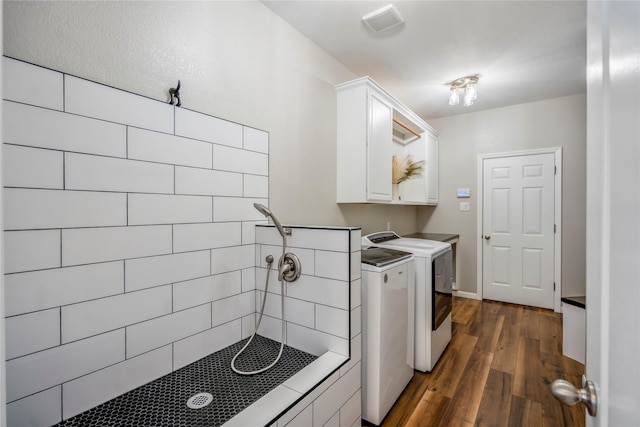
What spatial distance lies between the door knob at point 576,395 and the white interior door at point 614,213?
2cm

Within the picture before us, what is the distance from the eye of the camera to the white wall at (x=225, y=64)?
99cm

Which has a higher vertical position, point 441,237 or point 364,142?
point 364,142

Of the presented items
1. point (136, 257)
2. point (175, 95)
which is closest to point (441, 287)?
point (136, 257)

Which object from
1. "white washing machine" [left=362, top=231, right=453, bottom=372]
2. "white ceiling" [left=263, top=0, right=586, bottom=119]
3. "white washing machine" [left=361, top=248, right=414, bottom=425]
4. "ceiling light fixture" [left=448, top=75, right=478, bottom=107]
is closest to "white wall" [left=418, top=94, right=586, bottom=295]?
"white ceiling" [left=263, top=0, right=586, bottom=119]

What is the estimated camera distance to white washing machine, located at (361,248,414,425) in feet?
5.20

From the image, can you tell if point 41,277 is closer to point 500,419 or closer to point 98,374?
point 98,374

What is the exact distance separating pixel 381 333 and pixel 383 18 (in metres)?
1.95

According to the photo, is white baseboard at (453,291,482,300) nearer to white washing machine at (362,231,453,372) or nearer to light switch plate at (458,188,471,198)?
light switch plate at (458,188,471,198)

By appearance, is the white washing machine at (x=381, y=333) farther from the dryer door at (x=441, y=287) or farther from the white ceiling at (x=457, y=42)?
the white ceiling at (x=457, y=42)

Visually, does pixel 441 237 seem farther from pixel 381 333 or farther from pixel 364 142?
pixel 381 333

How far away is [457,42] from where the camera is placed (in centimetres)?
216

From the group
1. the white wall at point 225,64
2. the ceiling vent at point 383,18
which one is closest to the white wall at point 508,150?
the white wall at point 225,64

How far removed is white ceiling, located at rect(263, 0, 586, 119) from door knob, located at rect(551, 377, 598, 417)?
1995 mm

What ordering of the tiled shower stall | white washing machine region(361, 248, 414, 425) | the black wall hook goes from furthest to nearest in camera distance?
white washing machine region(361, 248, 414, 425)
the black wall hook
the tiled shower stall
